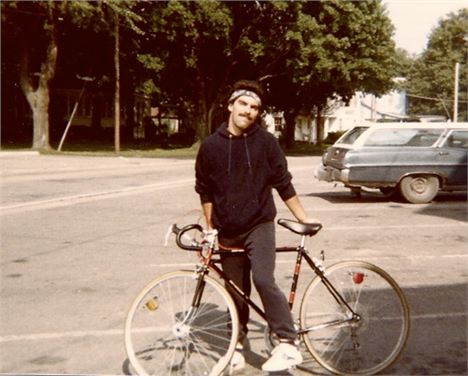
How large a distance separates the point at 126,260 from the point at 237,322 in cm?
480

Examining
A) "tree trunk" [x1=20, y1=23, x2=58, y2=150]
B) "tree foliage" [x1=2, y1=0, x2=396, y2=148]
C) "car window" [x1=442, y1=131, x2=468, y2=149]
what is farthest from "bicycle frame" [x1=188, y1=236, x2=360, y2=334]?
"tree trunk" [x1=20, y1=23, x2=58, y2=150]

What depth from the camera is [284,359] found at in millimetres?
4234

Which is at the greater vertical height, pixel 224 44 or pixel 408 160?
pixel 224 44

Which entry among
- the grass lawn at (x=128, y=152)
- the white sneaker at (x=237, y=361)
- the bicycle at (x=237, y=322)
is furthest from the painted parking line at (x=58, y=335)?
the grass lawn at (x=128, y=152)

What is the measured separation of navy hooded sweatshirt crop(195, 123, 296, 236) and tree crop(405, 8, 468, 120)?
97.6m

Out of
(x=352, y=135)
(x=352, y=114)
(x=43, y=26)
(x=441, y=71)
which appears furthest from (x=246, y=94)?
(x=441, y=71)

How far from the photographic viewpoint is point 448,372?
4.61 meters

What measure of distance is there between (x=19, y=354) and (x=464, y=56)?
104m

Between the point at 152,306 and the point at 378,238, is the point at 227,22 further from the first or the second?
the point at 152,306

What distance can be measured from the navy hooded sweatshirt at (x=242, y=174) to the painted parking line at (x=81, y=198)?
971 cm

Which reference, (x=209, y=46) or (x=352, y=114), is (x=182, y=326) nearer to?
(x=209, y=46)

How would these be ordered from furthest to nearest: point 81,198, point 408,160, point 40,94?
point 40,94 < point 81,198 < point 408,160

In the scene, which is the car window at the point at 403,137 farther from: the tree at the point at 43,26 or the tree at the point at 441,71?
the tree at the point at 441,71

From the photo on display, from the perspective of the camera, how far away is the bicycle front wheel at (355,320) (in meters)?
4.45
